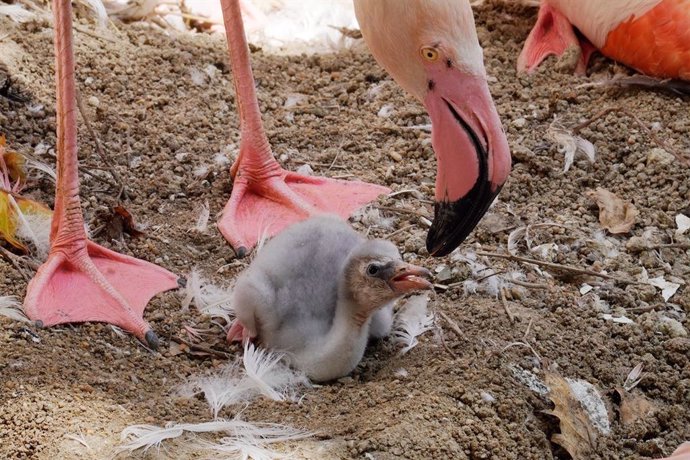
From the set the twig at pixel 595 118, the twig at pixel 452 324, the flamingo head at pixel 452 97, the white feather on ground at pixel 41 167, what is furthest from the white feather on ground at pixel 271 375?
the twig at pixel 595 118

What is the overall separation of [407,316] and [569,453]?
0.64m

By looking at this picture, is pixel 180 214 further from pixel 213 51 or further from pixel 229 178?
pixel 213 51

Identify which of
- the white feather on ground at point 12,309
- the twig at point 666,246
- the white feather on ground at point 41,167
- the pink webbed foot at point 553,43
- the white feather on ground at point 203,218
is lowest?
the white feather on ground at point 203,218

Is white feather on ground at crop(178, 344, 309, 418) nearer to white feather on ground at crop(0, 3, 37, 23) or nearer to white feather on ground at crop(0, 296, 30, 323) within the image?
white feather on ground at crop(0, 296, 30, 323)

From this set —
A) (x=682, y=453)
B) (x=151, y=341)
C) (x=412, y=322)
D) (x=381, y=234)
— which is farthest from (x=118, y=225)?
(x=682, y=453)

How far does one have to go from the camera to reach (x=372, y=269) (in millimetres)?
2754

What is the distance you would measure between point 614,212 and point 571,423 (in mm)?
1050

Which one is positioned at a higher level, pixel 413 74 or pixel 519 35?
pixel 413 74

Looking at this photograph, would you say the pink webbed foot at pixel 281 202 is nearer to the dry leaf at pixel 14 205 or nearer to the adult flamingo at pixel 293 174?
the adult flamingo at pixel 293 174

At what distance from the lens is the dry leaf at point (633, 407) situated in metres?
2.73

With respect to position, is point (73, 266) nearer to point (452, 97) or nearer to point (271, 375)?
point (271, 375)

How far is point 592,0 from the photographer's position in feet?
13.8

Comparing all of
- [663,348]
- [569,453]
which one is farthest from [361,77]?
[569,453]

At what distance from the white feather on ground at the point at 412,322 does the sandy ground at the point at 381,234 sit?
29 millimetres
